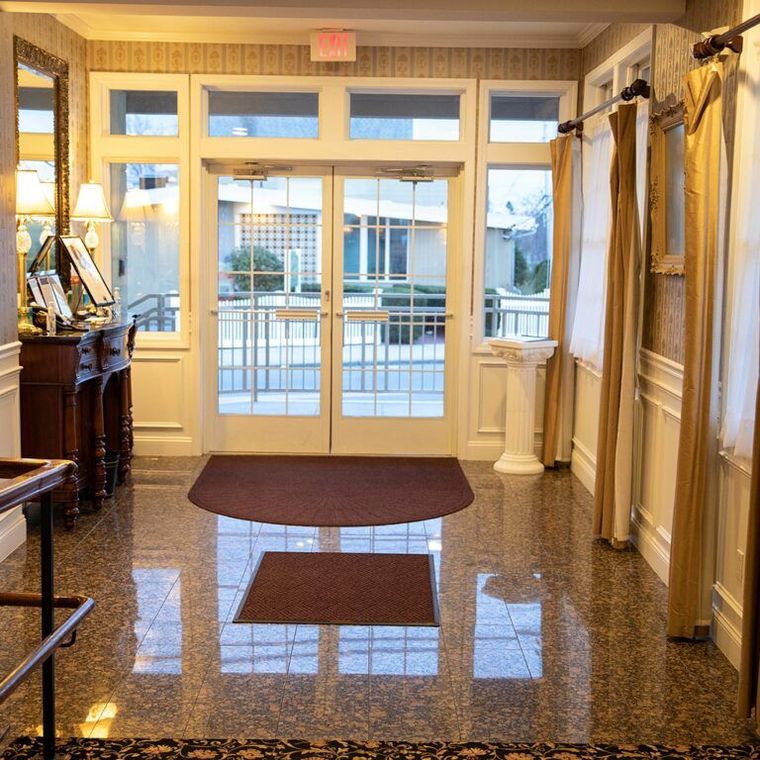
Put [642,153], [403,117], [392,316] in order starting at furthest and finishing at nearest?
[392,316]
[403,117]
[642,153]

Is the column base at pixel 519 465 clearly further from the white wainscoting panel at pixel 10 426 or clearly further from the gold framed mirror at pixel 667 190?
the white wainscoting panel at pixel 10 426

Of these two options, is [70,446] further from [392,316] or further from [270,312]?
[392,316]

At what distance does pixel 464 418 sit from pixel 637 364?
90.4 inches

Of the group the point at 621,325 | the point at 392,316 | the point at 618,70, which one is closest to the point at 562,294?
the point at 392,316

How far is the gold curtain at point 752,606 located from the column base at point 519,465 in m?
3.57

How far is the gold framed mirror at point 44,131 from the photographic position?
219 inches

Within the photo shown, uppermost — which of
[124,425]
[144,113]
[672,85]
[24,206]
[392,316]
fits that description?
[144,113]

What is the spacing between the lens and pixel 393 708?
3.33 m

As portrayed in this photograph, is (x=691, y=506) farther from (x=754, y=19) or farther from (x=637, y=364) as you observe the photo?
(x=754, y=19)

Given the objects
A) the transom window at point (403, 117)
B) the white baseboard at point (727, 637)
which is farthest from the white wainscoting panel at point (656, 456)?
the transom window at point (403, 117)

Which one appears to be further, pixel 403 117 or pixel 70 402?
pixel 403 117

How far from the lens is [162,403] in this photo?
723cm


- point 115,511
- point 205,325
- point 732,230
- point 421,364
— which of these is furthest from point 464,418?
point 732,230

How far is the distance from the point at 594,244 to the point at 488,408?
1.57 m
